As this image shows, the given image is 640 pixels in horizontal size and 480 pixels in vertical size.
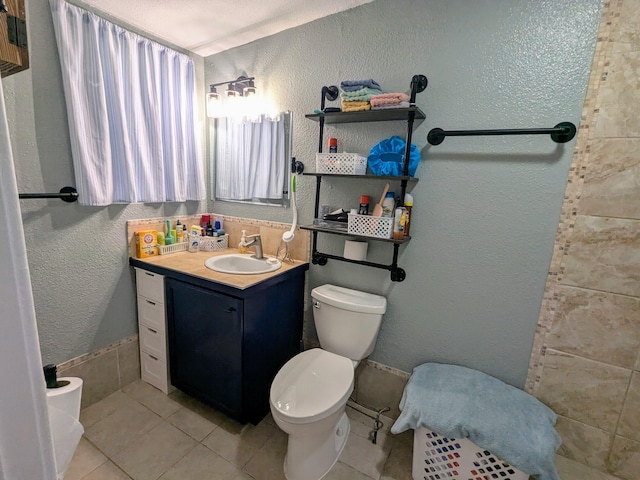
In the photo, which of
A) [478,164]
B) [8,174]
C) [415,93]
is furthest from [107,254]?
[478,164]

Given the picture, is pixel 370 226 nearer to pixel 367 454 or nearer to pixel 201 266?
pixel 201 266

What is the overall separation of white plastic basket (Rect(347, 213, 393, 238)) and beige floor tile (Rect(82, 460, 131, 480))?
1550 mm

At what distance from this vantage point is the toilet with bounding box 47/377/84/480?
2.22 feet

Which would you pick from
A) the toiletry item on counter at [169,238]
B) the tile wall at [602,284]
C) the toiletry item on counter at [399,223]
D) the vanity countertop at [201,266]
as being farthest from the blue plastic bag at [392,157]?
the toiletry item on counter at [169,238]

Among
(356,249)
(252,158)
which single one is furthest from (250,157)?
(356,249)

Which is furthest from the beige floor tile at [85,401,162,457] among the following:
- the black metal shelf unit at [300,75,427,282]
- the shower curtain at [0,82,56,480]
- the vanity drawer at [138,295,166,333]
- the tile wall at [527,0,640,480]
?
the tile wall at [527,0,640,480]

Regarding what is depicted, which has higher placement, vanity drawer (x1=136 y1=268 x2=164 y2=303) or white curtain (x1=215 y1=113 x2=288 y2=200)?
white curtain (x1=215 y1=113 x2=288 y2=200)

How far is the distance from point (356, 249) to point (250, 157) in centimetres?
100

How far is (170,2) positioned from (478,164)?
1.73 m

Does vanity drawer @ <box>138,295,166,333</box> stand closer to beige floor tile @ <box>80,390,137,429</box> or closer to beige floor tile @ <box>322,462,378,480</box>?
beige floor tile @ <box>80,390,137,429</box>

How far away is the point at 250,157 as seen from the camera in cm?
204

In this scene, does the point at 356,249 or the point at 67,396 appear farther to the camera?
the point at 356,249

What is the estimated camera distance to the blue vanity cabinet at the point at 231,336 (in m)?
1.51

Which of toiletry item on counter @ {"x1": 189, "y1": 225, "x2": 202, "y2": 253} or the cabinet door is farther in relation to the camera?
toiletry item on counter @ {"x1": 189, "y1": 225, "x2": 202, "y2": 253}
